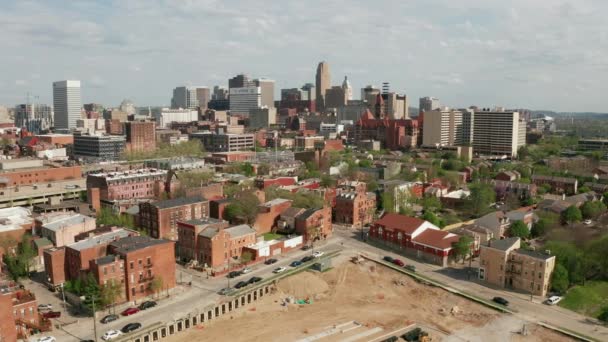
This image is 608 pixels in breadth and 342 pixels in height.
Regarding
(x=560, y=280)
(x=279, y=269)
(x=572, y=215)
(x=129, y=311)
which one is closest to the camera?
(x=129, y=311)

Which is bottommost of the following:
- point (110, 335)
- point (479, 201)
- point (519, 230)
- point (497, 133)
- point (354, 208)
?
point (110, 335)

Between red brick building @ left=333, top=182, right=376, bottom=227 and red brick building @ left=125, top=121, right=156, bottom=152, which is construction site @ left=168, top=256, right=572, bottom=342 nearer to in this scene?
red brick building @ left=333, top=182, right=376, bottom=227

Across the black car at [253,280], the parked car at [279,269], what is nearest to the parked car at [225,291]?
the black car at [253,280]

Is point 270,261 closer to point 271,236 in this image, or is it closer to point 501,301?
point 271,236

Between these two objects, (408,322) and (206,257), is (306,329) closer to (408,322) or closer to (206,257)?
(408,322)

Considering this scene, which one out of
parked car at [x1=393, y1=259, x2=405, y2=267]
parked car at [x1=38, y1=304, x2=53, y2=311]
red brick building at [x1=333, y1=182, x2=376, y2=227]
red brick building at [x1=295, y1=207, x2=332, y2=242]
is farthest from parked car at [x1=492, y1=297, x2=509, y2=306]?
parked car at [x1=38, y1=304, x2=53, y2=311]

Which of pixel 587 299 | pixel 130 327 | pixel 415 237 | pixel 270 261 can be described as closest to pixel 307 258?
pixel 270 261
